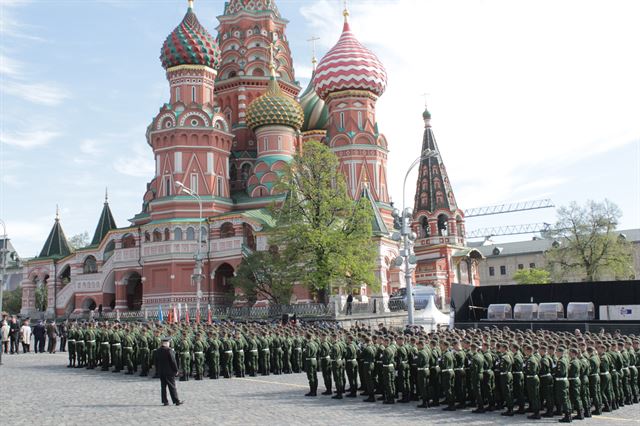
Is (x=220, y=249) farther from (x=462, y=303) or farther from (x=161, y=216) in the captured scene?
(x=462, y=303)

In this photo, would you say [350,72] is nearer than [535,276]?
Yes

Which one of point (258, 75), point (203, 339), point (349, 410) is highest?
point (258, 75)

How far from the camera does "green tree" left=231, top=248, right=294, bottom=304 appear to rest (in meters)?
30.8

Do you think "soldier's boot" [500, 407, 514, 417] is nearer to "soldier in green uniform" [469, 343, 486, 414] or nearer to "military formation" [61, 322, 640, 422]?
"military formation" [61, 322, 640, 422]

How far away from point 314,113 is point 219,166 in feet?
38.1

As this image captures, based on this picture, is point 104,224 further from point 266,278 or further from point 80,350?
point 80,350

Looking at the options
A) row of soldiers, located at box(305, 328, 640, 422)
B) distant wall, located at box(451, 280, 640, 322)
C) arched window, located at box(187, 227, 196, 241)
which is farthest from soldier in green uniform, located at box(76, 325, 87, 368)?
arched window, located at box(187, 227, 196, 241)

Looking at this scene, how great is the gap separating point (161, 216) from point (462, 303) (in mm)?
20256

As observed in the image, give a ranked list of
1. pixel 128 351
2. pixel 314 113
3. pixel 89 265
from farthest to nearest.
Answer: pixel 314 113
pixel 89 265
pixel 128 351

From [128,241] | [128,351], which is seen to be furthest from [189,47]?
[128,351]

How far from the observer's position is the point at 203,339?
17109 millimetres

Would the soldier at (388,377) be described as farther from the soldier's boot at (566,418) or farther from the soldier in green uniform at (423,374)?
the soldier's boot at (566,418)

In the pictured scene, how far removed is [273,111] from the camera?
145ft

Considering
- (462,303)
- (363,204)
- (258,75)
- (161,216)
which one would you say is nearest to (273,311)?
(363,204)
